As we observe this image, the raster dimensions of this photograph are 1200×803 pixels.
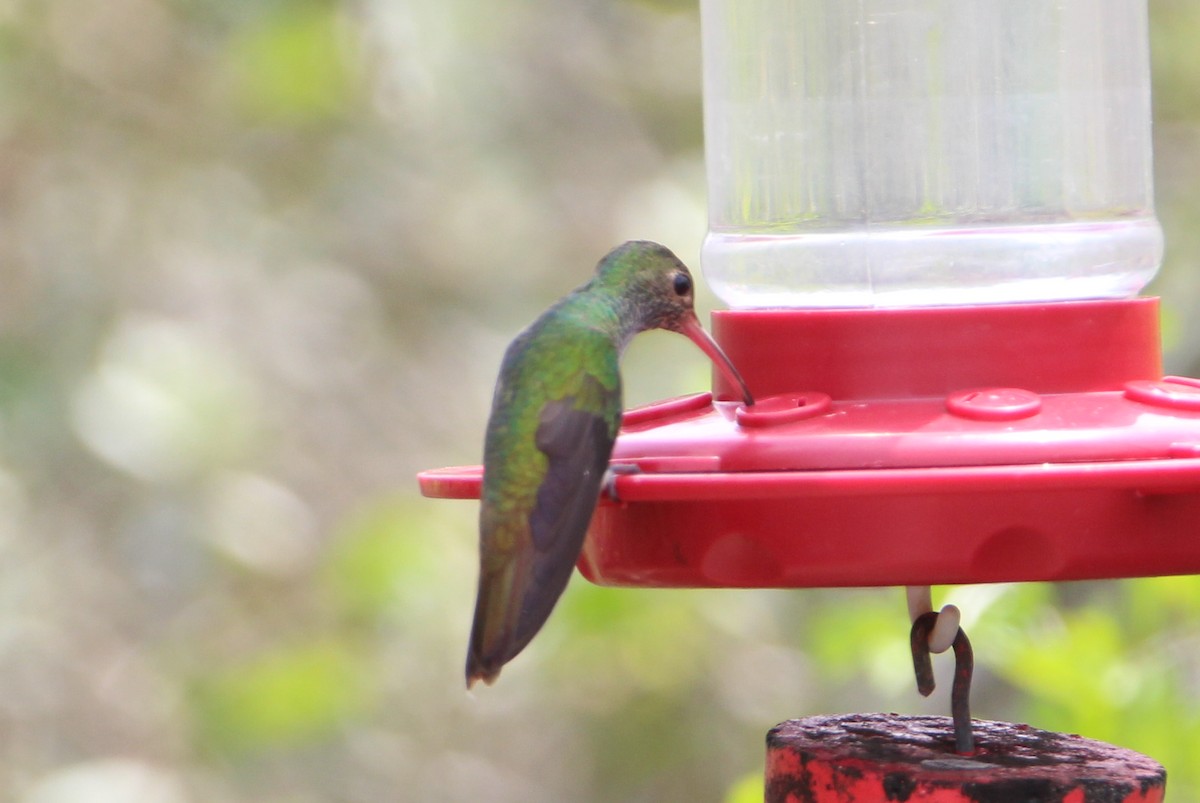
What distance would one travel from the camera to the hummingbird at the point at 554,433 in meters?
2.75

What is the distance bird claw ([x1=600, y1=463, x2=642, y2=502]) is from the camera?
253cm

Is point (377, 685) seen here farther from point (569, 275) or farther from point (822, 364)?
point (822, 364)

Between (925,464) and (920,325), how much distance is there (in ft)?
1.33

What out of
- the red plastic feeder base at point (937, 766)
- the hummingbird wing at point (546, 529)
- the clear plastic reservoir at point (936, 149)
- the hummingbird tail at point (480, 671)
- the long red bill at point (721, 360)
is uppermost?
the clear plastic reservoir at point (936, 149)

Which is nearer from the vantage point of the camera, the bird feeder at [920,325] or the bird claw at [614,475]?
the bird feeder at [920,325]

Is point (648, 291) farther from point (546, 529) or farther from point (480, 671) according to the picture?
point (480, 671)

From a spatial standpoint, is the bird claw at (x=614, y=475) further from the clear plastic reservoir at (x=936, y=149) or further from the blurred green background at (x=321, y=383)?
the blurred green background at (x=321, y=383)

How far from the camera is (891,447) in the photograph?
237 centimetres

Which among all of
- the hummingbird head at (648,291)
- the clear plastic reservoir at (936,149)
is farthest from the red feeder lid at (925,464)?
the clear plastic reservoir at (936,149)

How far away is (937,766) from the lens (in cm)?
239

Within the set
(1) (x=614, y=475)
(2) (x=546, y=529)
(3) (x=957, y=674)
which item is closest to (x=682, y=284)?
(2) (x=546, y=529)

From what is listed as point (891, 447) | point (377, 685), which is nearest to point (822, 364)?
point (891, 447)

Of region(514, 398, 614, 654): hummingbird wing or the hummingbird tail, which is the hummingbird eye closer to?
region(514, 398, 614, 654): hummingbird wing

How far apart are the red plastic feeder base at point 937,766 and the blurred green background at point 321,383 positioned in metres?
3.55
